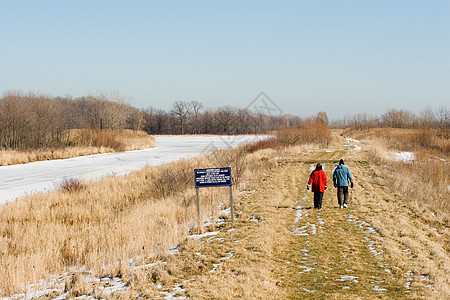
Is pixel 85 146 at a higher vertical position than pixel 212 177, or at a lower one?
higher

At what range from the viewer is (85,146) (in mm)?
39406

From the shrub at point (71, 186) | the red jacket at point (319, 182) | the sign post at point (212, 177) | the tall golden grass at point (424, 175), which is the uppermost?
the sign post at point (212, 177)

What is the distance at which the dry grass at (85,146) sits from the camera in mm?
28641

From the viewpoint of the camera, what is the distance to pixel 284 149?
35938mm

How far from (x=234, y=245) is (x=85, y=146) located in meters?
34.4

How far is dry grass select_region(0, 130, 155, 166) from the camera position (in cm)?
2864

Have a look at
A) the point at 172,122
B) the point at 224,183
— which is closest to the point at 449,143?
the point at 224,183

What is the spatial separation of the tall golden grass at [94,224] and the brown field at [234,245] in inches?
1.4

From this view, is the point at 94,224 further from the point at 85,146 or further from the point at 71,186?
the point at 85,146

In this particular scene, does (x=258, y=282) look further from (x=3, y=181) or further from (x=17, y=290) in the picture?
(x=3, y=181)

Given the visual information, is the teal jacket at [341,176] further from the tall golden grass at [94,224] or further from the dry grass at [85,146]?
the dry grass at [85,146]

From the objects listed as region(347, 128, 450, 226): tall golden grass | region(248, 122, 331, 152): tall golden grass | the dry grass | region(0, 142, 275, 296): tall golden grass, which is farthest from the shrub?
region(248, 122, 331, 152): tall golden grass

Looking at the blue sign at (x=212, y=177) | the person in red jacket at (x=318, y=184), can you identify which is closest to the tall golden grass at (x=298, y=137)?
the person in red jacket at (x=318, y=184)

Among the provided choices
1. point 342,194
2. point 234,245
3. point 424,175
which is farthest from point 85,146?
point 234,245
